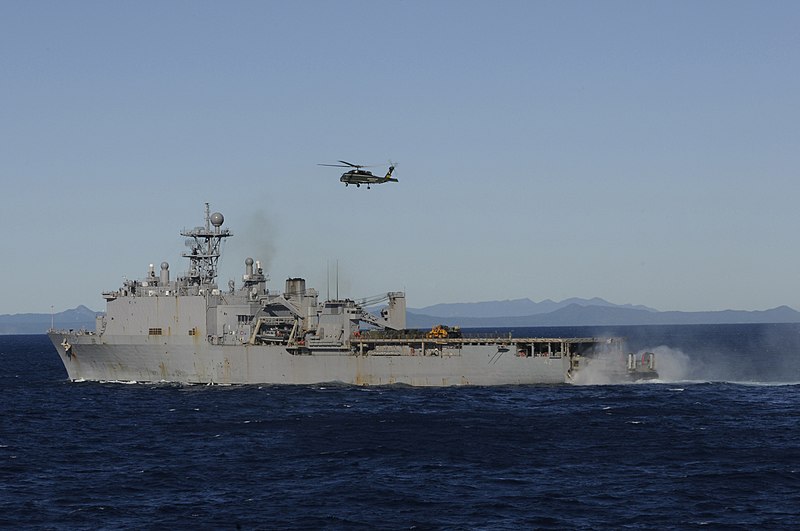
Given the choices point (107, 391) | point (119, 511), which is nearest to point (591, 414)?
point (119, 511)

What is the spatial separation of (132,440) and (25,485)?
360 inches

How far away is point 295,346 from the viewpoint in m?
58.9

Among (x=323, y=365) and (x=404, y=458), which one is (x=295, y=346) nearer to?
(x=323, y=365)

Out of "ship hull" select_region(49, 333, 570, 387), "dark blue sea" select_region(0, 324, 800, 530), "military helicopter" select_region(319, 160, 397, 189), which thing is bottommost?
"dark blue sea" select_region(0, 324, 800, 530)

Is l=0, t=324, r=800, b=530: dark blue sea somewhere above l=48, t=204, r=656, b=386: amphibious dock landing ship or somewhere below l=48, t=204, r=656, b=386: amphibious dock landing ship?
below

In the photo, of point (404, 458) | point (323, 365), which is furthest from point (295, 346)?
point (404, 458)

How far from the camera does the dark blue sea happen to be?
92.7 ft

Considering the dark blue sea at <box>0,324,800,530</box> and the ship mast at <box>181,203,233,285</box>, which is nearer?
the dark blue sea at <box>0,324,800,530</box>

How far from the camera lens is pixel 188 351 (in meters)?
60.2

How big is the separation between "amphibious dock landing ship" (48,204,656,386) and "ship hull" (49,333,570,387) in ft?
0.21

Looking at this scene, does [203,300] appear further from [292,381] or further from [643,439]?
[643,439]

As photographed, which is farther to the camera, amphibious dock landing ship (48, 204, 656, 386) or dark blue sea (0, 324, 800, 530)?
amphibious dock landing ship (48, 204, 656, 386)

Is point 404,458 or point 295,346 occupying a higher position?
point 295,346

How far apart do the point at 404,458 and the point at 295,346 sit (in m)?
23.4
